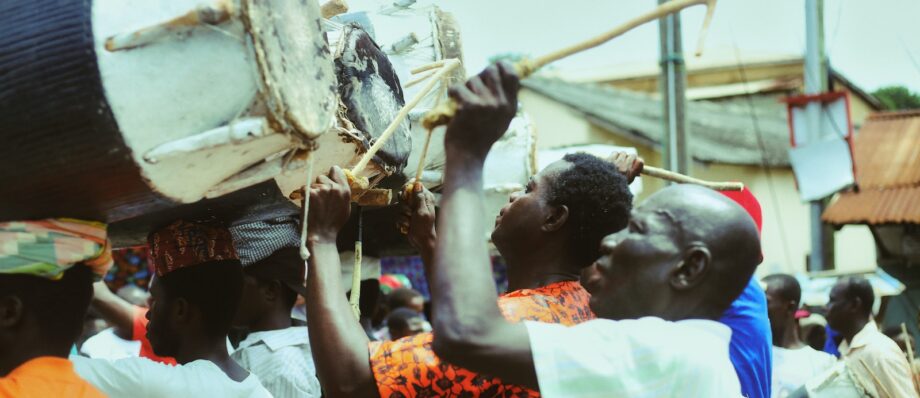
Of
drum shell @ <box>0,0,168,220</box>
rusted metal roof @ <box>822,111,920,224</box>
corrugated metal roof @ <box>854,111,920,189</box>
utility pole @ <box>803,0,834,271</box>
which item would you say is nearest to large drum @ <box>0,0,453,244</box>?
drum shell @ <box>0,0,168,220</box>

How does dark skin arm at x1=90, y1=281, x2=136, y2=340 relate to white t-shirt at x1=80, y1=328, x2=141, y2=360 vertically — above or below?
above

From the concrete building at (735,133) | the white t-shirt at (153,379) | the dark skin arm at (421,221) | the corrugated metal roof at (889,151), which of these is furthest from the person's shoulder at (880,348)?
the concrete building at (735,133)

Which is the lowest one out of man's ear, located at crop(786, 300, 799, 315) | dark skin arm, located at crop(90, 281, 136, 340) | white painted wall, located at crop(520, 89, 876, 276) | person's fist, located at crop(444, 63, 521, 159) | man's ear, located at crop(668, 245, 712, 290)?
white painted wall, located at crop(520, 89, 876, 276)

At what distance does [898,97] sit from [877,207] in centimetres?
2494

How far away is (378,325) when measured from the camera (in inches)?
381

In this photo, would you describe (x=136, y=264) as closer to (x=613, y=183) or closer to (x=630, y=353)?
(x=613, y=183)

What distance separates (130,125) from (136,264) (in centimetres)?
738

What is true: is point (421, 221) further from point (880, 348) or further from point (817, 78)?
point (817, 78)

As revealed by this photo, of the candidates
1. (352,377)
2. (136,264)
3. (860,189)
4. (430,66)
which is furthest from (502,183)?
(860,189)

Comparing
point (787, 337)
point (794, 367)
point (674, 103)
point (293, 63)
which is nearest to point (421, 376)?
Result: point (293, 63)

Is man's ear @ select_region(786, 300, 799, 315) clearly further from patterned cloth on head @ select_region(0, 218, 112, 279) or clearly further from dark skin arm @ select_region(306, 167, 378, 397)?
patterned cloth on head @ select_region(0, 218, 112, 279)

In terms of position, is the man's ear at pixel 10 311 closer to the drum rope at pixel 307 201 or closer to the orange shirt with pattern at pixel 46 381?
the orange shirt with pattern at pixel 46 381

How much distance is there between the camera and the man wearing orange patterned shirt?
6.96 feet

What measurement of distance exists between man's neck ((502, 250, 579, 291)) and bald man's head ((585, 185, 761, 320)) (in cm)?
50
